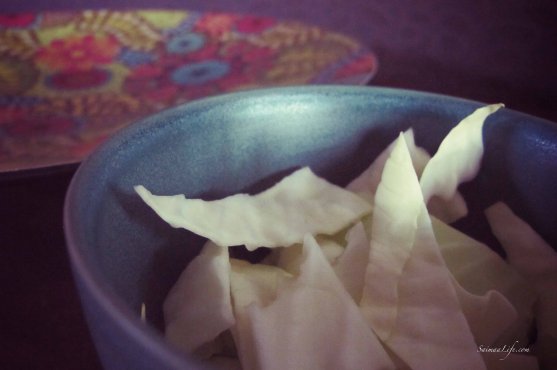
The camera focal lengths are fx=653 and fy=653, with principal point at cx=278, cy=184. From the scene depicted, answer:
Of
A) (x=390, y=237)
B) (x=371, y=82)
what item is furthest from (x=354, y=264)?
(x=371, y=82)

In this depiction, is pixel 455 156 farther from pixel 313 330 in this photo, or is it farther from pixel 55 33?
pixel 55 33

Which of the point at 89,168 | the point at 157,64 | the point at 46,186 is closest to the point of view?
the point at 89,168

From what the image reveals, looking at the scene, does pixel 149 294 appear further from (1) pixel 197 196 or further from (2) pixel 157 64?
(2) pixel 157 64

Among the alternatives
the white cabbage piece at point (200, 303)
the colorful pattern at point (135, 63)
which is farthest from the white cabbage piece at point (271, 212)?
the colorful pattern at point (135, 63)

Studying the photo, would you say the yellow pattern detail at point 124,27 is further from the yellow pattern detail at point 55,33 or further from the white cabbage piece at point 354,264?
the white cabbage piece at point 354,264

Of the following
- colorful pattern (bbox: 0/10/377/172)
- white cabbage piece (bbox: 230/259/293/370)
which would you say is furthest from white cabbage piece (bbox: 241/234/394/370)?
colorful pattern (bbox: 0/10/377/172)

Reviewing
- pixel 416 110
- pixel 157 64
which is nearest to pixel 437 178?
pixel 416 110
